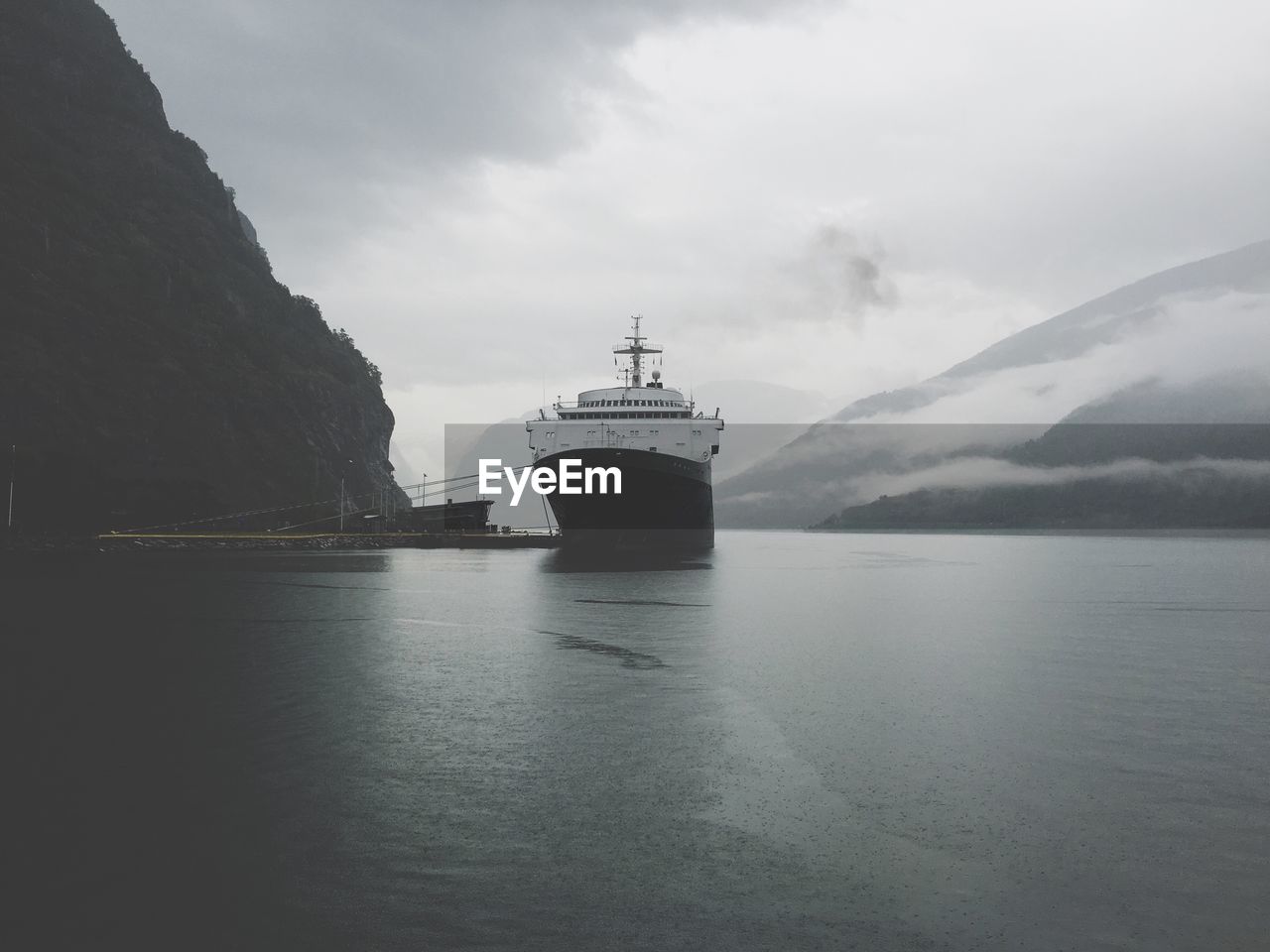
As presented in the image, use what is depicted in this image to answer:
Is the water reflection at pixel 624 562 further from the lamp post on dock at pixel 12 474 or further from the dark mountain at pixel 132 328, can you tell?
the dark mountain at pixel 132 328

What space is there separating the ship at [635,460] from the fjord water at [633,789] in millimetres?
42663

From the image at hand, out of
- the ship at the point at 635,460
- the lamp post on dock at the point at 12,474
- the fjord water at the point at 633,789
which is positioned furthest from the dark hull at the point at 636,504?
the lamp post on dock at the point at 12,474

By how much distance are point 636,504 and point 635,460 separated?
5.12 meters

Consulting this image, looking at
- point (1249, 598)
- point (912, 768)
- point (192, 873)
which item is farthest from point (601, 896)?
point (1249, 598)

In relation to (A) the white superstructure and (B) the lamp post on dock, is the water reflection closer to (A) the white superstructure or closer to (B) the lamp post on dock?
(A) the white superstructure

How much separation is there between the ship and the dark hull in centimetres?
8

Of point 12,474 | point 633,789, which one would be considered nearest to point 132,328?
point 12,474

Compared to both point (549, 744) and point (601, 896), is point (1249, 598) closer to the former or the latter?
point (549, 744)

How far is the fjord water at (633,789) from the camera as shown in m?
7.78

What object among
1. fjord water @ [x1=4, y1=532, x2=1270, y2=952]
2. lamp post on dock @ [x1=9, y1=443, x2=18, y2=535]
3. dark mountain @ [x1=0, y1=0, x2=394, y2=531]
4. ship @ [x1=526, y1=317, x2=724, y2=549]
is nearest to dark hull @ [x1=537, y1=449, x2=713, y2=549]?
ship @ [x1=526, y1=317, x2=724, y2=549]

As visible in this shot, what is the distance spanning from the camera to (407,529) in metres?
126

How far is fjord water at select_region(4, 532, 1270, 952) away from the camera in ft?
25.5

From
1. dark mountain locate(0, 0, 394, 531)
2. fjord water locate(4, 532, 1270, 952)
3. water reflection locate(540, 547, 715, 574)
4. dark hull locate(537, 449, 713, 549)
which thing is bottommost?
fjord water locate(4, 532, 1270, 952)

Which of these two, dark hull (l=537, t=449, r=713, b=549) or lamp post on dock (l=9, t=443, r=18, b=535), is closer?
dark hull (l=537, t=449, r=713, b=549)
